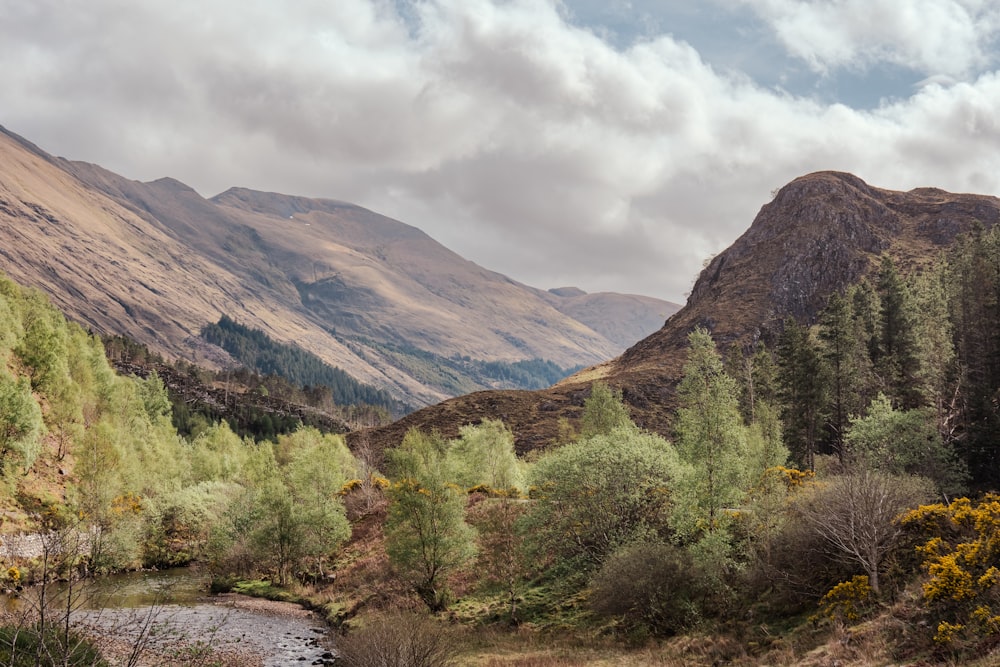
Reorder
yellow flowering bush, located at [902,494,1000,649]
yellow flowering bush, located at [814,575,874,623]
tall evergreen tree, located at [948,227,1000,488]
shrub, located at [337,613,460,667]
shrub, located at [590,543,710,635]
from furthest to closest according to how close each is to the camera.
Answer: tall evergreen tree, located at [948,227,1000,488] → shrub, located at [590,543,710,635] → yellow flowering bush, located at [814,575,874,623] → shrub, located at [337,613,460,667] → yellow flowering bush, located at [902,494,1000,649]

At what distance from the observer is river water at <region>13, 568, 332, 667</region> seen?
41469 mm

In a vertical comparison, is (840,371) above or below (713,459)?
above

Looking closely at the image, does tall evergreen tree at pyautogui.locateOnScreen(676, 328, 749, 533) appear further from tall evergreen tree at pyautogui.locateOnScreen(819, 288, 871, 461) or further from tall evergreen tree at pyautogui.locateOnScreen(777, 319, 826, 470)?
tall evergreen tree at pyautogui.locateOnScreen(819, 288, 871, 461)

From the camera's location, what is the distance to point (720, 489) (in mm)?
47375

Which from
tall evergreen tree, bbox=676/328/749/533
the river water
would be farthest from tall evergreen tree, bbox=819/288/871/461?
the river water

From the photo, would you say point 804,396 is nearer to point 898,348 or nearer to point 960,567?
point 898,348

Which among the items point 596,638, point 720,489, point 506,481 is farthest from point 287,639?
point 506,481

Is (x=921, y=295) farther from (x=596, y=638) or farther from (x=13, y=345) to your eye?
(x=13, y=345)

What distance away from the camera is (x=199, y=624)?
49.8 metres

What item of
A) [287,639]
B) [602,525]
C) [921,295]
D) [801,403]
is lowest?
[287,639]

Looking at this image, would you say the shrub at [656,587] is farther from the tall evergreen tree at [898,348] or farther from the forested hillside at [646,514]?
the tall evergreen tree at [898,348]

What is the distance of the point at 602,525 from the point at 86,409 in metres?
89.8

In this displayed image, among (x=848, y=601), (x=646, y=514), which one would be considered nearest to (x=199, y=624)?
(x=646, y=514)

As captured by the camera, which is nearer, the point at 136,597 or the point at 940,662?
the point at 940,662
